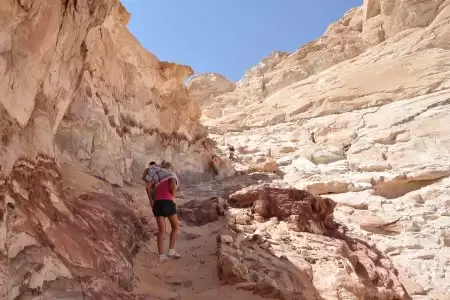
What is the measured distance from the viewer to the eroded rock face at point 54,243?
2797 mm

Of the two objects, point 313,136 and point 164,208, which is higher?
point 313,136

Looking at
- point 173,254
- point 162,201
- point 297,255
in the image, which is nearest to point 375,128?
point 297,255

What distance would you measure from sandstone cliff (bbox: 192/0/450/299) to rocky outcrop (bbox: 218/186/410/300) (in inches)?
33.0

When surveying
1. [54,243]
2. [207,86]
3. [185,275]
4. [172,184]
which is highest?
[207,86]

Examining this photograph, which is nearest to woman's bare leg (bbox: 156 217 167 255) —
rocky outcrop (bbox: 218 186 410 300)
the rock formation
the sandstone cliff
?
the rock formation

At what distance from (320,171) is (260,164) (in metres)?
1.95

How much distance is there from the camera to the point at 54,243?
3285mm

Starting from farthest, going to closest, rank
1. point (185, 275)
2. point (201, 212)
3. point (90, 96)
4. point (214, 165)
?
point (214, 165) → point (90, 96) → point (201, 212) → point (185, 275)

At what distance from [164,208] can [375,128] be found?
11531 millimetres

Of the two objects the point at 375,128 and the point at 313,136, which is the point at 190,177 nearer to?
the point at 313,136

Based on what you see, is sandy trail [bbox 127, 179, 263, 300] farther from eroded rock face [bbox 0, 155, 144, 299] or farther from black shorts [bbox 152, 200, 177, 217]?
black shorts [bbox 152, 200, 177, 217]

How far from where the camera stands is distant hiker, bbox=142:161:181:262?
4984 millimetres

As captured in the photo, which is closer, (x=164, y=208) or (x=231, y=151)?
(x=164, y=208)

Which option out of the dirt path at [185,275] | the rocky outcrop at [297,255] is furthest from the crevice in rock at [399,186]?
the dirt path at [185,275]
